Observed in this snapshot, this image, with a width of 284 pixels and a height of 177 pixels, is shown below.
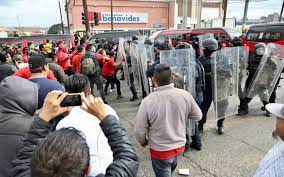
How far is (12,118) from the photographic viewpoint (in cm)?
205

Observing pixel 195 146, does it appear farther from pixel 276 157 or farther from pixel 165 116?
pixel 276 157

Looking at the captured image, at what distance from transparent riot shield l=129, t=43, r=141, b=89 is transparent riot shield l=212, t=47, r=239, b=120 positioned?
2411mm

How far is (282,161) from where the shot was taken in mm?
1531

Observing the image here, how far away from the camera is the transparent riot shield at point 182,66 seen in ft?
14.1

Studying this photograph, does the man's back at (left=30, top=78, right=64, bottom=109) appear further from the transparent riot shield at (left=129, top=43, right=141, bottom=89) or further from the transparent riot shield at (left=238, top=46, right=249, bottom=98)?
the transparent riot shield at (left=238, top=46, right=249, bottom=98)

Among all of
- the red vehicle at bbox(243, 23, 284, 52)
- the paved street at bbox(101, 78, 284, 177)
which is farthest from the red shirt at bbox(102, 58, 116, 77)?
the red vehicle at bbox(243, 23, 284, 52)

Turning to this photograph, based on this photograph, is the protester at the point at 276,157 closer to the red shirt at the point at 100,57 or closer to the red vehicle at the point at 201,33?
the red shirt at the point at 100,57

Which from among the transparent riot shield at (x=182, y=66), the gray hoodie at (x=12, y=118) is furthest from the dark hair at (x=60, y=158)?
the transparent riot shield at (x=182, y=66)

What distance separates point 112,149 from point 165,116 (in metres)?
1.40

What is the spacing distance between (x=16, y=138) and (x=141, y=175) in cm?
222

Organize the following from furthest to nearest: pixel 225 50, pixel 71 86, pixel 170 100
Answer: pixel 225 50 < pixel 170 100 < pixel 71 86

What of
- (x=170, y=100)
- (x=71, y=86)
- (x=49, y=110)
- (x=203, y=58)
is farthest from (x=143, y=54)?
(x=49, y=110)

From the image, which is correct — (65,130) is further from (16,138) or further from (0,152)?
(0,152)

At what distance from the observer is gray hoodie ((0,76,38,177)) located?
2.05 meters
